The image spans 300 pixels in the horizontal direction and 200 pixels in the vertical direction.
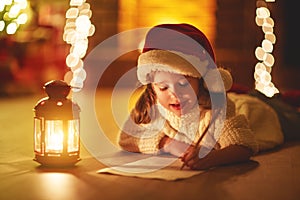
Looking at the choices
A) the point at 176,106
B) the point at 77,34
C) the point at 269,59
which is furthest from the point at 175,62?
the point at 269,59

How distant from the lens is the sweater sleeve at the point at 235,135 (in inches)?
92.0

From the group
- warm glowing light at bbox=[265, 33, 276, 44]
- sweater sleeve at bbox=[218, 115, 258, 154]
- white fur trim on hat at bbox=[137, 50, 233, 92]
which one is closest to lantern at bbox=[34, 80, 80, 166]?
white fur trim on hat at bbox=[137, 50, 233, 92]

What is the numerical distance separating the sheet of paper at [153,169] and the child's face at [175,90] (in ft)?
0.64

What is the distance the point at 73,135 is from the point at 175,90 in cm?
38

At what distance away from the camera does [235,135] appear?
2.34 m

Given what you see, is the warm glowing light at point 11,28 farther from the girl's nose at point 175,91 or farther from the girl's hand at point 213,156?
the girl's hand at point 213,156

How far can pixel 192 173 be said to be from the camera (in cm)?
218

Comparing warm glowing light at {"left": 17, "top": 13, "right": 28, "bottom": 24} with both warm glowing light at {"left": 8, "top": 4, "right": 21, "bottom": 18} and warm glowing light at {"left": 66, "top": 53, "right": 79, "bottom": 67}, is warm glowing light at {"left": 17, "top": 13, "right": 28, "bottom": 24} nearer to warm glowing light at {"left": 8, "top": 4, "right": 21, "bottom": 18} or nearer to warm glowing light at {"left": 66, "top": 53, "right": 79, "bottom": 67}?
warm glowing light at {"left": 8, "top": 4, "right": 21, "bottom": 18}

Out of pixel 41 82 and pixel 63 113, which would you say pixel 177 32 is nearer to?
pixel 63 113

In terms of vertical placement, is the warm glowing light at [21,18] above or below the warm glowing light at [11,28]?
above

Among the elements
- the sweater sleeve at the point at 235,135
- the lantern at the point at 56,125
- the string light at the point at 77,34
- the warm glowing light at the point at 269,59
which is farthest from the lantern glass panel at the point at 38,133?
the warm glowing light at the point at 269,59

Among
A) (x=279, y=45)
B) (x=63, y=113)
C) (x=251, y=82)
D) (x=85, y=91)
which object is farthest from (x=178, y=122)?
(x=279, y=45)

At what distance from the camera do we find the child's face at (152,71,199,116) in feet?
7.63

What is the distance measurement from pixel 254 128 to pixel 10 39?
3.75m
